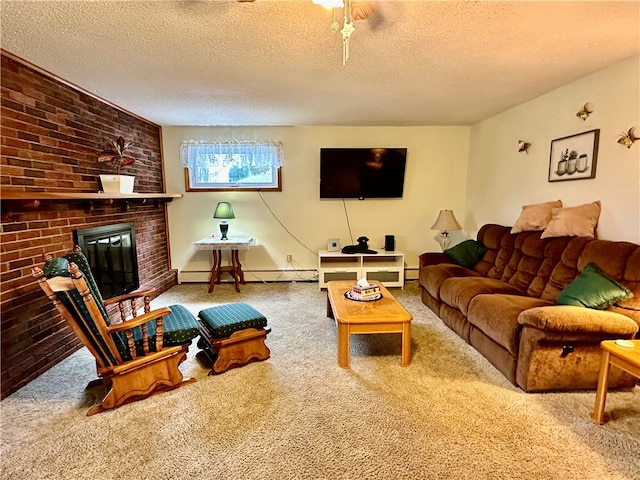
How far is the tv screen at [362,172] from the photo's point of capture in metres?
4.52

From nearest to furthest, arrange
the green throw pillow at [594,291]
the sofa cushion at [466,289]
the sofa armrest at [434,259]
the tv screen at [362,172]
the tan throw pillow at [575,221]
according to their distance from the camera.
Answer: the green throw pillow at [594,291] → the tan throw pillow at [575,221] → the sofa cushion at [466,289] → the sofa armrest at [434,259] → the tv screen at [362,172]

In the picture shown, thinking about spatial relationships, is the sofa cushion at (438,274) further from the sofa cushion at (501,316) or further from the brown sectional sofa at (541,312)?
the sofa cushion at (501,316)

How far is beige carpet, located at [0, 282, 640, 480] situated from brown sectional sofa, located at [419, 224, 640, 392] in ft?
0.50

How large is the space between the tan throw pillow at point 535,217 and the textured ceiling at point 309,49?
3.04 feet

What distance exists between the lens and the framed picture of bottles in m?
2.66

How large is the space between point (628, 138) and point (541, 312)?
1531 mm

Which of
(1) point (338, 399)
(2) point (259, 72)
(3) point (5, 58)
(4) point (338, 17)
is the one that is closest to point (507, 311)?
(1) point (338, 399)

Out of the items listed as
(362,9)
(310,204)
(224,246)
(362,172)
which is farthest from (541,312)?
(224,246)

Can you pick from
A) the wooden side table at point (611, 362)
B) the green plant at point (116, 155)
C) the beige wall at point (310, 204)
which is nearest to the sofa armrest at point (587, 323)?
the wooden side table at point (611, 362)

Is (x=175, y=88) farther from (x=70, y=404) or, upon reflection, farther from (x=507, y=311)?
(x=507, y=311)

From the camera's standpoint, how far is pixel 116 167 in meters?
3.41

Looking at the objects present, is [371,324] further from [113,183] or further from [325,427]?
[113,183]

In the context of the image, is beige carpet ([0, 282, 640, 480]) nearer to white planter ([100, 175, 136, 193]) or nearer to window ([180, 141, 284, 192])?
white planter ([100, 175, 136, 193])

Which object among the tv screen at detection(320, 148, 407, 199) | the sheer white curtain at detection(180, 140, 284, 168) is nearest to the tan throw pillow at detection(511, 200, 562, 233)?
the tv screen at detection(320, 148, 407, 199)
